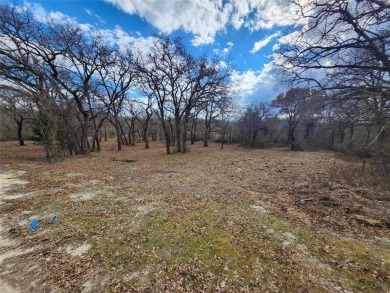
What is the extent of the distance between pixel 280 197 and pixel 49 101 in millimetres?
14516

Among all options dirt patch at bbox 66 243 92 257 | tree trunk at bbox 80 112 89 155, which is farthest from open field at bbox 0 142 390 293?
tree trunk at bbox 80 112 89 155

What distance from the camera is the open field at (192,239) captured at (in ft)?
9.19

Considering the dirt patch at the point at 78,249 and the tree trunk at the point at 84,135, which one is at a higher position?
the tree trunk at the point at 84,135

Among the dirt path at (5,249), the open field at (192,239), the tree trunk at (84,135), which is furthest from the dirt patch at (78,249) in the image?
the tree trunk at (84,135)

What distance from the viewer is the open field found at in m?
2.80

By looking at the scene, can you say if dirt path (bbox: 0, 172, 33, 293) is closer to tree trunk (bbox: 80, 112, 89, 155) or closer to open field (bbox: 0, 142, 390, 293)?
open field (bbox: 0, 142, 390, 293)

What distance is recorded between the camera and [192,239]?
3949 mm

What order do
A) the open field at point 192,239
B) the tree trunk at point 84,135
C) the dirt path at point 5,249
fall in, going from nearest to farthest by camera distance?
the dirt path at point 5,249 < the open field at point 192,239 < the tree trunk at point 84,135

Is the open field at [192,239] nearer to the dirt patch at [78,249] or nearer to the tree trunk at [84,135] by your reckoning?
the dirt patch at [78,249]

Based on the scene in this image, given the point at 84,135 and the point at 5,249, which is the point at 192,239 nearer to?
the point at 5,249

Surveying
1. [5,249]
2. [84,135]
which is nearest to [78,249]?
[5,249]

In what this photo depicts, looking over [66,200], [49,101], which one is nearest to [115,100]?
[49,101]

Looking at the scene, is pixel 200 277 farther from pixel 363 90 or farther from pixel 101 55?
pixel 101 55

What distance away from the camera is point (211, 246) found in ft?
12.1
